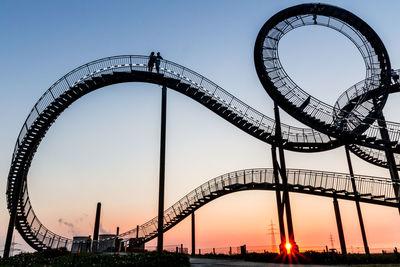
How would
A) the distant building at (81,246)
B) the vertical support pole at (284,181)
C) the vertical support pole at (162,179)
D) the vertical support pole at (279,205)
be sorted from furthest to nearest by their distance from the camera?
the distant building at (81,246), the vertical support pole at (279,205), the vertical support pole at (284,181), the vertical support pole at (162,179)

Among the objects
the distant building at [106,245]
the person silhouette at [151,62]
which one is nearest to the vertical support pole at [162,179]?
the person silhouette at [151,62]

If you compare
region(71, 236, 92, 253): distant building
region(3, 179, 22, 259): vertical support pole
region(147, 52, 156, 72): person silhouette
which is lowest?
region(71, 236, 92, 253): distant building

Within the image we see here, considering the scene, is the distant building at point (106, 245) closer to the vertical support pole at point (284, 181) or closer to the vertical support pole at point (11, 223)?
the vertical support pole at point (11, 223)

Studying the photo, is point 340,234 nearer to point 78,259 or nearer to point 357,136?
point 357,136

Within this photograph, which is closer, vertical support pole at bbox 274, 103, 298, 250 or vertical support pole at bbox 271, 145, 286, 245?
vertical support pole at bbox 274, 103, 298, 250

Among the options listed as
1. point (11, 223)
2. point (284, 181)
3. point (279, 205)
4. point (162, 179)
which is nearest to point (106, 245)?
point (11, 223)

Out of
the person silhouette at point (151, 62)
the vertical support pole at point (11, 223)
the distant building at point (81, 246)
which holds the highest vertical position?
the person silhouette at point (151, 62)

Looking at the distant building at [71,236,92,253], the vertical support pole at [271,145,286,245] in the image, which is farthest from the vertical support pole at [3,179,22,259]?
the vertical support pole at [271,145,286,245]

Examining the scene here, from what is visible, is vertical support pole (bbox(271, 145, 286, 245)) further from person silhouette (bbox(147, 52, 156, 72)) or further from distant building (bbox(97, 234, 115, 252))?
distant building (bbox(97, 234, 115, 252))

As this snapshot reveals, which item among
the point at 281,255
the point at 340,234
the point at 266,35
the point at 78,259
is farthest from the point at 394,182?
the point at 78,259

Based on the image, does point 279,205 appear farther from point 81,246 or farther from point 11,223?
point 11,223

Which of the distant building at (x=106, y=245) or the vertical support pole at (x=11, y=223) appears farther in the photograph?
the distant building at (x=106, y=245)

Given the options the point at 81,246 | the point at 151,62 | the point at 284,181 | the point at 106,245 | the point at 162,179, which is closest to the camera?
the point at 162,179

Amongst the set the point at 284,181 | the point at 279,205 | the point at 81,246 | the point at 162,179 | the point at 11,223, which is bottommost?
the point at 81,246
